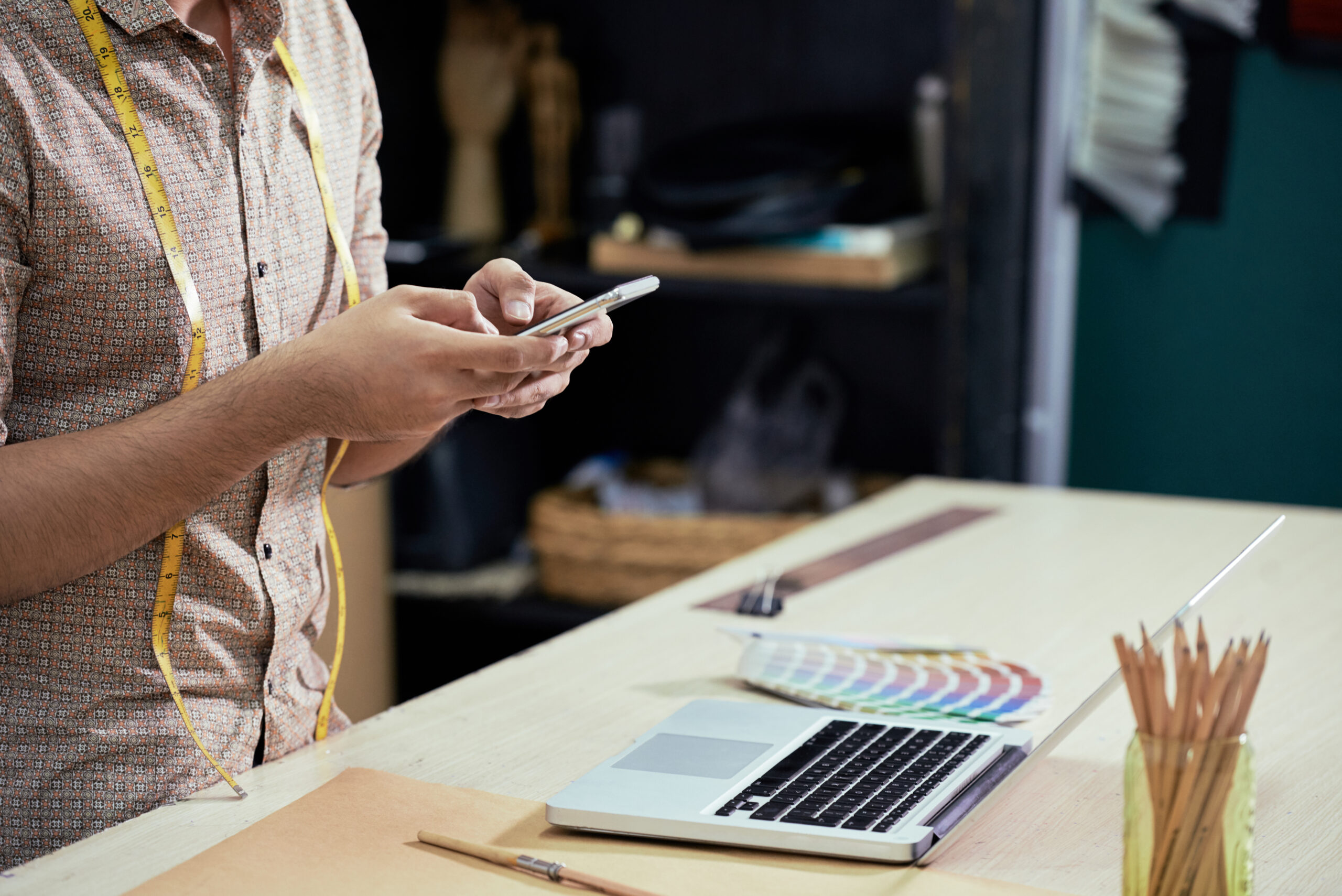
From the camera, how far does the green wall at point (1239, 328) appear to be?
2365 millimetres

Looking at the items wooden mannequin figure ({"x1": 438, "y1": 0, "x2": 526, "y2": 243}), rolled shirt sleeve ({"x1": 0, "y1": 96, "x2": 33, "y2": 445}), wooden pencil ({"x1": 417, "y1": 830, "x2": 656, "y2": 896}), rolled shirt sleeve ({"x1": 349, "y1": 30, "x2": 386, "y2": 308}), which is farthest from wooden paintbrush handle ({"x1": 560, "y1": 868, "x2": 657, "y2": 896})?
wooden mannequin figure ({"x1": 438, "y1": 0, "x2": 526, "y2": 243})

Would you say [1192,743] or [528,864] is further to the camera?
[528,864]

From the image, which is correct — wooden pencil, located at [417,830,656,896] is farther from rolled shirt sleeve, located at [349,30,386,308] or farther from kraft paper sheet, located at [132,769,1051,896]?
rolled shirt sleeve, located at [349,30,386,308]

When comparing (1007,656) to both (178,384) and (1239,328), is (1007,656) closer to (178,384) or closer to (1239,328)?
(178,384)

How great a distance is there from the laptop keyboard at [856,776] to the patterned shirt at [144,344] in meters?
0.44

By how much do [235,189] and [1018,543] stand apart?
1.03 metres

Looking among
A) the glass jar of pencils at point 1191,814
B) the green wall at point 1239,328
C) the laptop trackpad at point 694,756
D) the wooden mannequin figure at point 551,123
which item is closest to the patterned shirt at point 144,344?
the laptop trackpad at point 694,756

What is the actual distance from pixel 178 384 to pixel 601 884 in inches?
19.6

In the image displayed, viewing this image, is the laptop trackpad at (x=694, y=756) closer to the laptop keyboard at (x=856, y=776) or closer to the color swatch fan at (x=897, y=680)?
the laptop keyboard at (x=856, y=776)

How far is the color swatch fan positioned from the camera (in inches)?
46.7

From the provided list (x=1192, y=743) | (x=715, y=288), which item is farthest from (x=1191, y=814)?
(x=715, y=288)

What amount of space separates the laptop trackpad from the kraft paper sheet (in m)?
0.08

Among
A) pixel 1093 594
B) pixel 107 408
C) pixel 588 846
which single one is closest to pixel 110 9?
pixel 107 408

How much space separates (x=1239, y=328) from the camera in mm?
2447
